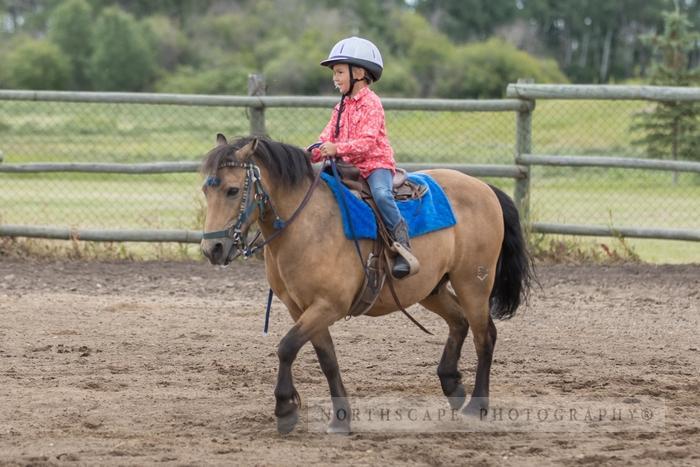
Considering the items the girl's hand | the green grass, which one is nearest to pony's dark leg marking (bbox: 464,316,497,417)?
the girl's hand

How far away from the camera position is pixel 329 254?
5.73m

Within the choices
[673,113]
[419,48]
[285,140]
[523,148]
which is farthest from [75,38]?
[523,148]

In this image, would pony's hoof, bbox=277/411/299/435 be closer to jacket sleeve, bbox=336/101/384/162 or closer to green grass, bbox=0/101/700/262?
jacket sleeve, bbox=336/101/384/162

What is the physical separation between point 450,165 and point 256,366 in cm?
446

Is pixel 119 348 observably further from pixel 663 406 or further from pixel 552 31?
pixel 552 31

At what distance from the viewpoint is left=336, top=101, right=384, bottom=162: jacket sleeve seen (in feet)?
19.2

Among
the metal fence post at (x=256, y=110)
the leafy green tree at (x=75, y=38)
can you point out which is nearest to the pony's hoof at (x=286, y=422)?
the metal fence post at (x=256, y=110)

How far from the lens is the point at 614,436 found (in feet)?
18.6

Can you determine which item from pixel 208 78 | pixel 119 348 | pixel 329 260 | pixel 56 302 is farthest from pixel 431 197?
pixel 208 78

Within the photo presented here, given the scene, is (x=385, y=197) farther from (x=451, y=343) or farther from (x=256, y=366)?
(x=256, y=366)

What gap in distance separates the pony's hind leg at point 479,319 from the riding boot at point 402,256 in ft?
2.01

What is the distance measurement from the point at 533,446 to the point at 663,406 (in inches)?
48.1

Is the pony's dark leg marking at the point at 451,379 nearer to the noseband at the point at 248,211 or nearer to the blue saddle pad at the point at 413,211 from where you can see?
the blue saddle pad at the point at 413,211

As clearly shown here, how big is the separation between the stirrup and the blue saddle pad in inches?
6.2
